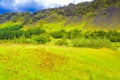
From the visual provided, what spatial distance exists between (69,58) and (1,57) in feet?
35.3

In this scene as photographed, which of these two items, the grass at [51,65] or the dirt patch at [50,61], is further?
the dirt patch at [50,61]

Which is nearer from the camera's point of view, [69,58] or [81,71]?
[81,71]

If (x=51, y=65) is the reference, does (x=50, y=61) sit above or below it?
above

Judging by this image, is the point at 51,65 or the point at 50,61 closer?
the point at 51,65

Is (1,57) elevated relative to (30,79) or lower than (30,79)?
elevated

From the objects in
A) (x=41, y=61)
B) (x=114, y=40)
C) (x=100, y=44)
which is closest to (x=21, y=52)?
(x=41, y=61)

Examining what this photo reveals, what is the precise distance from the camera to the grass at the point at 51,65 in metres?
31.2

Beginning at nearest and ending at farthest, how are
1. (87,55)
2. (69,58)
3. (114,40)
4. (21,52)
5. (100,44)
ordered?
(21,52), (69,58), (87,55), (100,44), (114,40)

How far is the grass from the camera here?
102ft

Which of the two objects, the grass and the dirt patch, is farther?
the dirt patch

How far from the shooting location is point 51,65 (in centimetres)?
3475

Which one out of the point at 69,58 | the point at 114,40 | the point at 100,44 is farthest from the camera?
the point at 114,40

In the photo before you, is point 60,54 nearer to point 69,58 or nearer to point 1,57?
point 69,58

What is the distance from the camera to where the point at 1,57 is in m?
33.1
